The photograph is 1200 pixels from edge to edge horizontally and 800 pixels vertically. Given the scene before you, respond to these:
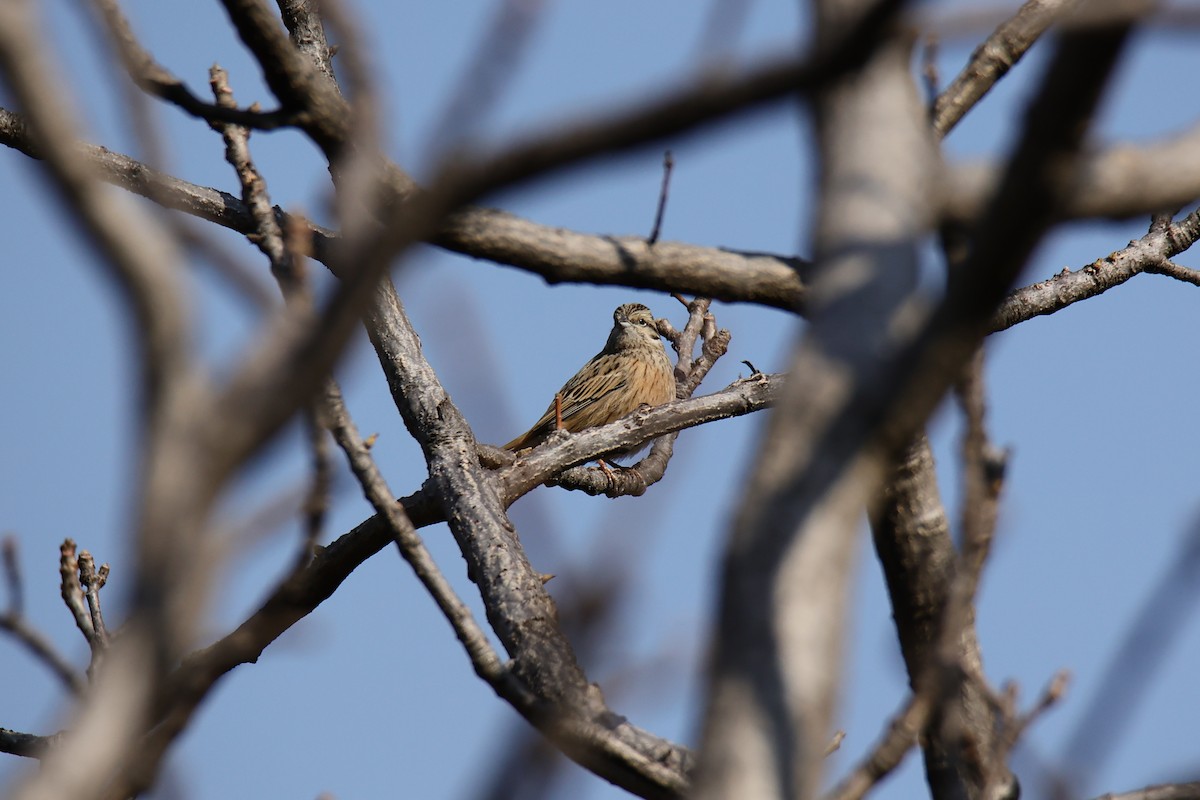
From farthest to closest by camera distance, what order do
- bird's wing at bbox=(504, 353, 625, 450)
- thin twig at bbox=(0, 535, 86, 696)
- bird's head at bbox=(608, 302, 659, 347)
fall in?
bird's head at bbox=(608, 302, 659, 347) → bird's wing at bbox=(504, 353, 625, 450) → thin twig at bbox=(0, 535, 86, 696)

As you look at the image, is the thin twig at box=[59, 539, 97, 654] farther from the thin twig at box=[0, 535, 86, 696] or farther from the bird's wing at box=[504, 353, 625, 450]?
the bird's wing at box=[504, 353, 625, 450]

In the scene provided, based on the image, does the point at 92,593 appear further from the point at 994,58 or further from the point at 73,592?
the point at 994,58

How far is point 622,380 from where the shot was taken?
1187 cm

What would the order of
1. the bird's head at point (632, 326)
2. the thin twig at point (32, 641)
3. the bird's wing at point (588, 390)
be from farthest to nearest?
the bird's head at point (632, 326) → the bird's wing at point (588, 390) → the thin twig at point (32, 641)

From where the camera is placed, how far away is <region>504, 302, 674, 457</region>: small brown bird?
459 inches

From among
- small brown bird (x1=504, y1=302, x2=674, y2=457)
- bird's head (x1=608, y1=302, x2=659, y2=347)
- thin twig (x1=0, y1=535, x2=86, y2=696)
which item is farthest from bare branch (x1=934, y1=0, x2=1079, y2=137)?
bird's head (x1=608, y1=302, x2=659, y2=347)

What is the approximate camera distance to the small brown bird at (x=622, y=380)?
11.7 meters

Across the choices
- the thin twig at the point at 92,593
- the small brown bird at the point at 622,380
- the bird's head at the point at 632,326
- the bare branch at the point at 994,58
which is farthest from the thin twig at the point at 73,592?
the bird's head at the point at 632,326

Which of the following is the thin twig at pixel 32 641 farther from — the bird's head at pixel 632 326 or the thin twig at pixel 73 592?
the bird's head at pixel 632 326

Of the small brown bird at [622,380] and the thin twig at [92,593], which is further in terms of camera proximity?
the small brown bird at [622,380]

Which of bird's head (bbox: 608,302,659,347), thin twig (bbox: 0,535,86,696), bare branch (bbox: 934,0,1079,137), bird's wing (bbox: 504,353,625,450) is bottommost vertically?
thin twig (bbox: 0,535,86,696)

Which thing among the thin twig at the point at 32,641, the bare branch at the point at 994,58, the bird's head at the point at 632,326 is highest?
the bird's head at the point at 632,326

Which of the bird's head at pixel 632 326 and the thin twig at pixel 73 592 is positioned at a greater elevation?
the bird's head at pixel 632 326

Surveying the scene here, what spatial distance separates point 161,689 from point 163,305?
44 centimetres
